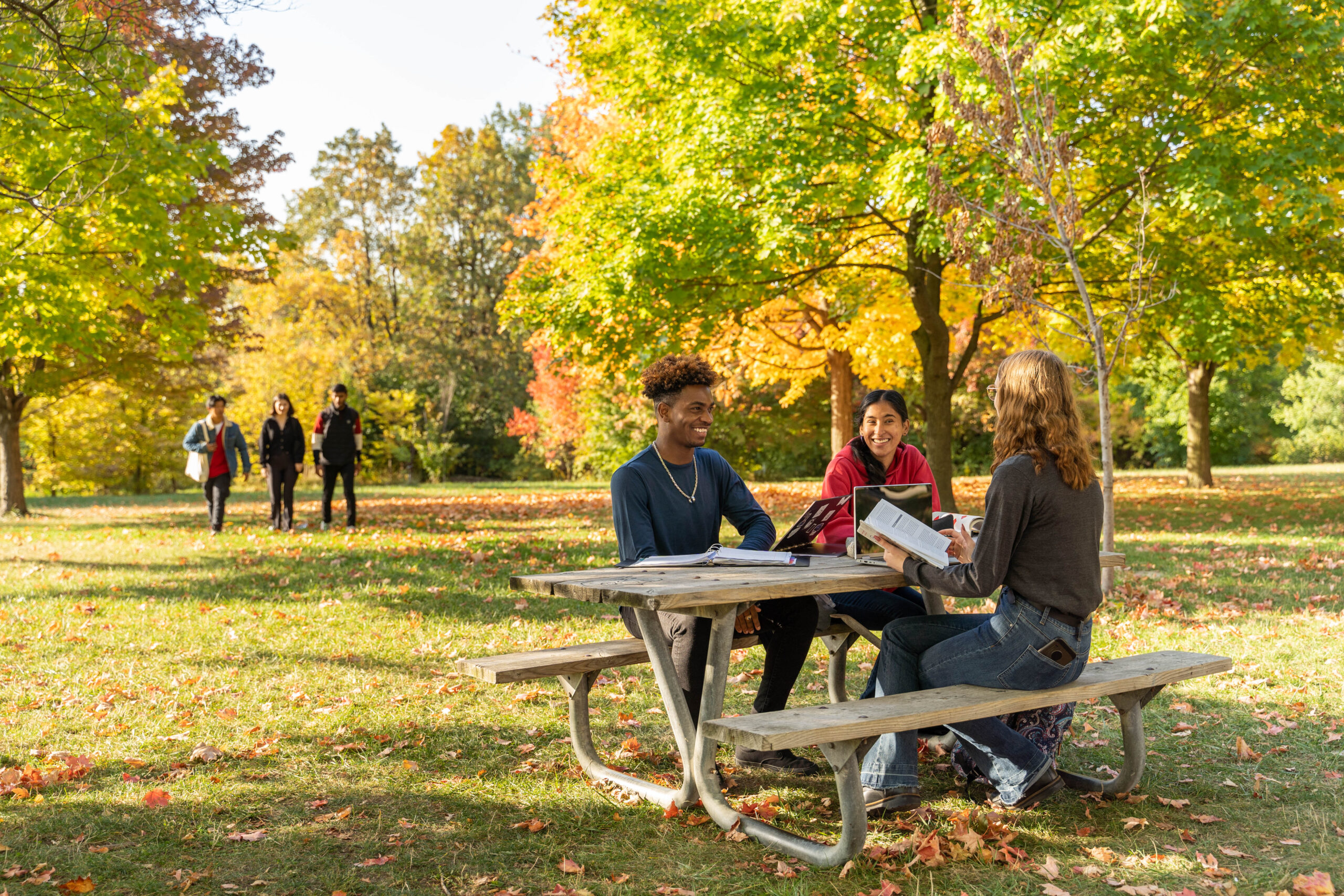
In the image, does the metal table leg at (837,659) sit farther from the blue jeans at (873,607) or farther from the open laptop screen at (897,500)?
the open laptop screen at (897,500)

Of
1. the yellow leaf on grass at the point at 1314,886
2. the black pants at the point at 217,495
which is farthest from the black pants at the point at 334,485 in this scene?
the yellow leaf on grass at the point at 1314,886

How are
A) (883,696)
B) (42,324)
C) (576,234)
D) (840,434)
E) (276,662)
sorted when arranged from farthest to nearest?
(840,434)
(576,234)
(42,324)
(276,662)
(883,696)

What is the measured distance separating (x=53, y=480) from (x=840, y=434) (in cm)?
2191

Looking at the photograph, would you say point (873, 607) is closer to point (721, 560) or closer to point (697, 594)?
point (721, 560)

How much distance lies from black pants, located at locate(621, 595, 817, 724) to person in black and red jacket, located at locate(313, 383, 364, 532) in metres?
9.50

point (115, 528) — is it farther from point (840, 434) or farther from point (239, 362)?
point (239, 362)

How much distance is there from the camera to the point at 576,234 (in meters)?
14.1

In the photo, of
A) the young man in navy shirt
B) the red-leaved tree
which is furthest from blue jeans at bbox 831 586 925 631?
the red-leaved tree

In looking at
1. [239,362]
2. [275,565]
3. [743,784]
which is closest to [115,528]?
[275,565]

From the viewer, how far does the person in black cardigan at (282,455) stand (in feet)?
42.7

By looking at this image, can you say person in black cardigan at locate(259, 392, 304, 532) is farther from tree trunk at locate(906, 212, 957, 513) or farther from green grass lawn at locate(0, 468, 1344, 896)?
tree trunk at locate(906, 212, 957, 513)

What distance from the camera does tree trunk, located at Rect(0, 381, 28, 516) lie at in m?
17.2

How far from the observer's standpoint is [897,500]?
4.01 m

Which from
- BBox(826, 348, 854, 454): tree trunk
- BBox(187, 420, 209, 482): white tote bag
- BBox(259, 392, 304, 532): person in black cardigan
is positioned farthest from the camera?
BBox(826, 348, 854, 454): tree trunk
